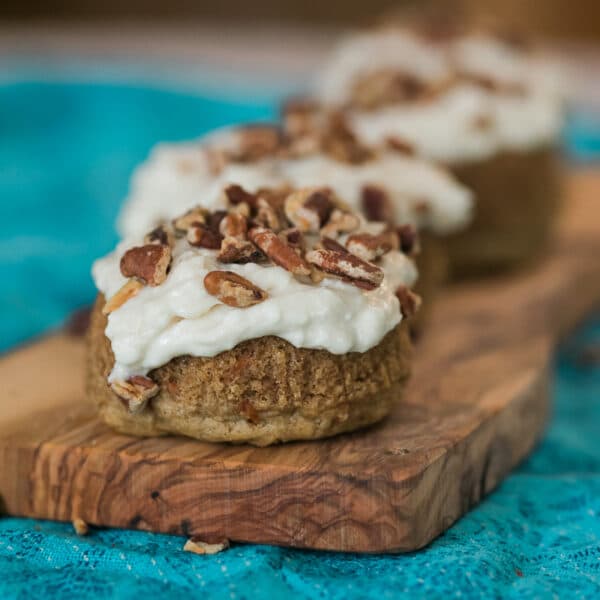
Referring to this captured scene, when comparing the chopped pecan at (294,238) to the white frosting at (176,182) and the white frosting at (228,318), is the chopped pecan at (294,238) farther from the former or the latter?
the white frosting at (176,182)

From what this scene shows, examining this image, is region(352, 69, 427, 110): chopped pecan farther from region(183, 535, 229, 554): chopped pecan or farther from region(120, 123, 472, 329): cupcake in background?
region(183, 535, 229, 554): chopped pecan

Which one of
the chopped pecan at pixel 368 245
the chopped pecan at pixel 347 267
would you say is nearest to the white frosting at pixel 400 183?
the chopped pecan at pixel 368 245

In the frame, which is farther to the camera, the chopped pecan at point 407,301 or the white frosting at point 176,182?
the white frosting at point 176,182

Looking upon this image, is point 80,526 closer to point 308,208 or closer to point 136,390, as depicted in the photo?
point 136,390

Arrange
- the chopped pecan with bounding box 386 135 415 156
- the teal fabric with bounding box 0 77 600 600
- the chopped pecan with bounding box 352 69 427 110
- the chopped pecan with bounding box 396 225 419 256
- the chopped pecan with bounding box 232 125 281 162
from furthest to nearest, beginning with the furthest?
1. the chopped pecan with bounding box 352 69 427 110
2. the chopped pecan with bounding box 386 135 415 156
3. the chopped pecan with bounding box 232 125 281 162
4. the chopped pecan with bounding box 396 225 419 256
5. the teal fabric with bounding box 0 77 600 600

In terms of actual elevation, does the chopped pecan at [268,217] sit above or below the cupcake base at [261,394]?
above

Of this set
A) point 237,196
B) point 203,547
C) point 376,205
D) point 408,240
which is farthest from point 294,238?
point 203,547

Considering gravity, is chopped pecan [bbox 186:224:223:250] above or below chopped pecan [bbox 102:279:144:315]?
above

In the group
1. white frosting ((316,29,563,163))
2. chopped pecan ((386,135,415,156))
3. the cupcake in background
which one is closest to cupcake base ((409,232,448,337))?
the cupcake in background
